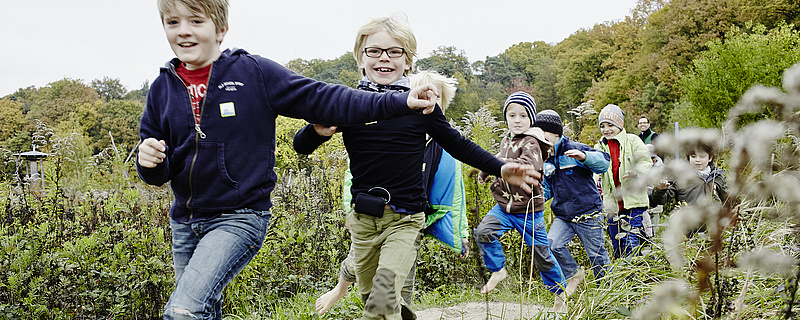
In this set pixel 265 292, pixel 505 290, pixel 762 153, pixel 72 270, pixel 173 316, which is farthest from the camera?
pixel 505 290

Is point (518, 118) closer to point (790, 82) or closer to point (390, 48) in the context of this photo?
point (390, 48)

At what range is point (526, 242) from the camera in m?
3.93

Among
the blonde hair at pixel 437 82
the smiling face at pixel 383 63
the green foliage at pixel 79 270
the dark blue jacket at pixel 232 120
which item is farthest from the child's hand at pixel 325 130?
the green foliage at pixel 79 270

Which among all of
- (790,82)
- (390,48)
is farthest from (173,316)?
(790,82)

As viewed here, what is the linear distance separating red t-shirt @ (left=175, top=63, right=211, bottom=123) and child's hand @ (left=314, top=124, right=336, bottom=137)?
2.01ft

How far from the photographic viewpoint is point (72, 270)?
3861 mm

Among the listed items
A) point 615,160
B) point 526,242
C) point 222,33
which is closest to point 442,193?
point 526,242

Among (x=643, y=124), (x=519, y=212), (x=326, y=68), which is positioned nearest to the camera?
(x=519, y=212)

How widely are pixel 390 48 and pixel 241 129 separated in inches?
42.5

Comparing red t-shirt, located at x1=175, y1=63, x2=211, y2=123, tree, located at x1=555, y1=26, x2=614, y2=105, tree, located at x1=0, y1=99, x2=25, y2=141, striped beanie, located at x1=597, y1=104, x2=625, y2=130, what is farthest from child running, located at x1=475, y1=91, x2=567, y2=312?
tree, located at x1=0, y1=99, x2=25, y2=141

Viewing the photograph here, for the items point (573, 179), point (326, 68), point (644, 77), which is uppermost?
point (326, 68)

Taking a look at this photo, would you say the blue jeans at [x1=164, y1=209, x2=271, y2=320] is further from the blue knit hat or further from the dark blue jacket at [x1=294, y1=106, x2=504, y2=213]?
the blue knit hat

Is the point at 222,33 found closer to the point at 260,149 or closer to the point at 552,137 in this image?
the point at 260,149

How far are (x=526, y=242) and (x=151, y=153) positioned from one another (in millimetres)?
2819
